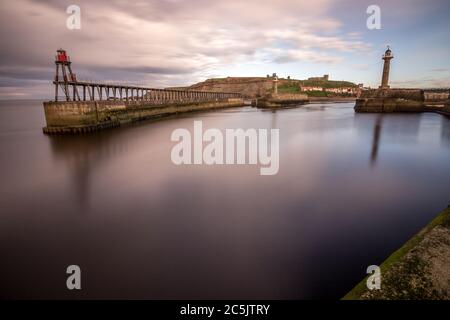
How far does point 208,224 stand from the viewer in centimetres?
579

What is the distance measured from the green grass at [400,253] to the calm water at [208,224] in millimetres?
754

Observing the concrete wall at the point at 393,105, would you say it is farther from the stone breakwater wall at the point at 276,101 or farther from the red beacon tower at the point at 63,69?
the red beacon tower at the point at 63,69

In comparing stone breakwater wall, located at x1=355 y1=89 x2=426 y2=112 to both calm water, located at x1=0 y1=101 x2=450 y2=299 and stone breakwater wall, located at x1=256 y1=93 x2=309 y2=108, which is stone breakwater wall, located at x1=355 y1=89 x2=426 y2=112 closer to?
stone breakwater wall, located at x1=256 y1=93 x2=309 y2=108

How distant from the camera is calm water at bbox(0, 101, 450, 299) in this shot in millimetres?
3945

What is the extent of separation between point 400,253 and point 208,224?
3.81 m

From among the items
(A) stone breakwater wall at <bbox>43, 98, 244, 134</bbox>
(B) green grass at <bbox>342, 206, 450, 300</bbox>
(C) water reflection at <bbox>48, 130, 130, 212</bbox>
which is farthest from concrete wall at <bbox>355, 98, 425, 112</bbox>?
(B) green grass at <bbox>342, 206, 450, 300</bbox>

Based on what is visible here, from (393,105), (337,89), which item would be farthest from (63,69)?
(337,89)

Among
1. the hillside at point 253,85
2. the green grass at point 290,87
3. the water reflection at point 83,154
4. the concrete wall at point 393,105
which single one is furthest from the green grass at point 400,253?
the hillside at point 253,85

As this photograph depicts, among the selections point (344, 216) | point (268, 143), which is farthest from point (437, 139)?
point (344, 216)

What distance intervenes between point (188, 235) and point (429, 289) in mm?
4133

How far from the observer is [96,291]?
12.3 ft

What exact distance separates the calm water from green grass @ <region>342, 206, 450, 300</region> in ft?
2.47

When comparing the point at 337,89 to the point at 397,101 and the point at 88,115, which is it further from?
the point at 88,115
